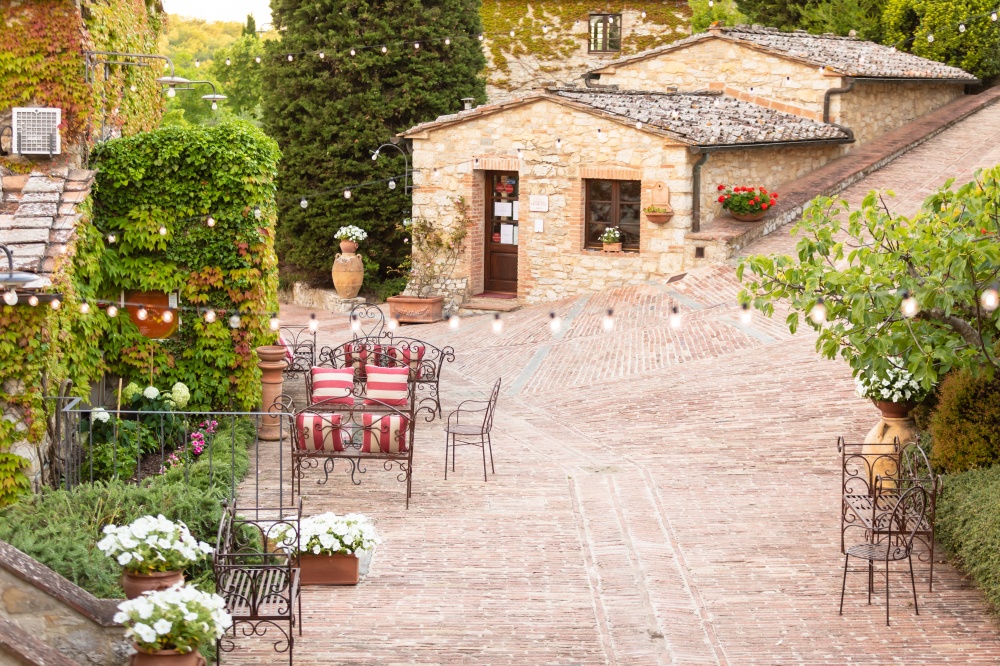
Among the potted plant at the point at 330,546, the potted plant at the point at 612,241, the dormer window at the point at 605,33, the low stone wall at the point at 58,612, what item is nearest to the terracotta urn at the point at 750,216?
the potted plant at the point at 612,241

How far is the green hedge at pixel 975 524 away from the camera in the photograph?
934 cm

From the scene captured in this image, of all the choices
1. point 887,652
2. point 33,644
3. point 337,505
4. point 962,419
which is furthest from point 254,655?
point 962,419

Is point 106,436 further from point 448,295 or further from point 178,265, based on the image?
point 448,295

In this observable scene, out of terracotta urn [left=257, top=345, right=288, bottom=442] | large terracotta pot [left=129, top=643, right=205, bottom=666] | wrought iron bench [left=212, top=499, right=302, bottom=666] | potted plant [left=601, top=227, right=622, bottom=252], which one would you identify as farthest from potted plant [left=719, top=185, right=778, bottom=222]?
large terracotta pot [left=129, top=643, right=205, bottom=666]

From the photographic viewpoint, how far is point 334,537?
9.62 m

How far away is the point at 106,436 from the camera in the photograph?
12977 mm

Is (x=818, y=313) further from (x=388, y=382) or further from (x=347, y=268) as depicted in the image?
(x=347, y=268)

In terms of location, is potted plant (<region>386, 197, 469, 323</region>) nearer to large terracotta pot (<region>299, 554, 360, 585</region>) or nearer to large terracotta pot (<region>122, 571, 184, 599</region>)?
large terracotta pot (<region>299, 554, 360, 585</region>)

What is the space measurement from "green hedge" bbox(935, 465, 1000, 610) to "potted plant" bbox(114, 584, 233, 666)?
5535 millimetres

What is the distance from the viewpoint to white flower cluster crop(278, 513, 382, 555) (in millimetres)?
9602

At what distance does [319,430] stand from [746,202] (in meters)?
12.0

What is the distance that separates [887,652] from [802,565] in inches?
65.5

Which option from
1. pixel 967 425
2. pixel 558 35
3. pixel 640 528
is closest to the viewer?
pixel 967 425

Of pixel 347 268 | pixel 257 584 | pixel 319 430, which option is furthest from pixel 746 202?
pixel 257 584
